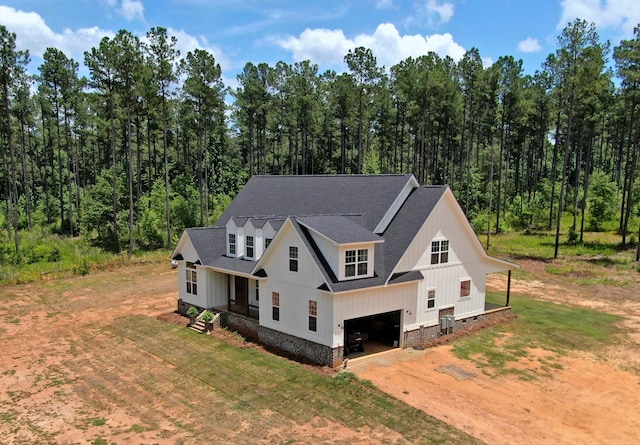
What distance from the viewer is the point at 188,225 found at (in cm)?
5378

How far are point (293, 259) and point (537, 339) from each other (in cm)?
1284

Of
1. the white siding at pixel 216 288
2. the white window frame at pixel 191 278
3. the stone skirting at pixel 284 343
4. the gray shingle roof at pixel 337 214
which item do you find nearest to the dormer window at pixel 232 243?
the gray shingle roof at pixel 337 214

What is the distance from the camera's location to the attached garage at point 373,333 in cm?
2064

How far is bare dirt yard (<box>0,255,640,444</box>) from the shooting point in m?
13.9

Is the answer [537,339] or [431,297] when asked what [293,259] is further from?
[537,339]

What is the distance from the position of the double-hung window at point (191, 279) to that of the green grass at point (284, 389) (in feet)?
13.1

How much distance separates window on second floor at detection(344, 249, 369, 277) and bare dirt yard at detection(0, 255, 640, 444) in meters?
3.80

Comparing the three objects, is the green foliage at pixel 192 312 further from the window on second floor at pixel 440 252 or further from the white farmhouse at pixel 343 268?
the window on second floor at pixel 440 252

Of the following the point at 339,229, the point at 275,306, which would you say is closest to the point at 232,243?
the point at 275,306

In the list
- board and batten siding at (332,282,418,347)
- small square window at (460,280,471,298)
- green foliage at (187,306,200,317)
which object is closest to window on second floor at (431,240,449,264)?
small square window at (460,280,471,298)

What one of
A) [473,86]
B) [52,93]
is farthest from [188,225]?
[473,86]

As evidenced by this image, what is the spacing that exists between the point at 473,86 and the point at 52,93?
46845mm

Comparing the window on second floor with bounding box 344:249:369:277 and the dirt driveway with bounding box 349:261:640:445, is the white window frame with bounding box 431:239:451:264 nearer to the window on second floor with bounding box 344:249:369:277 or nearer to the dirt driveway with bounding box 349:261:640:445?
the dirt driveway with bounding box 349:261:640:445

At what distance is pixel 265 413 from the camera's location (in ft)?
49.9
